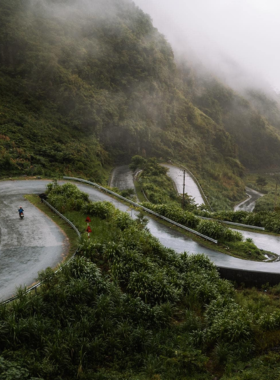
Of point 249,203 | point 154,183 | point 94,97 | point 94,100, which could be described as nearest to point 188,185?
point 154,183

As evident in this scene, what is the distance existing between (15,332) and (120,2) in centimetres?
9874

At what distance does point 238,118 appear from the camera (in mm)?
110250

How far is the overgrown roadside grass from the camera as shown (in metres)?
14.4

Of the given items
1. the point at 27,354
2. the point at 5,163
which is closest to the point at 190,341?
the point at 27,354

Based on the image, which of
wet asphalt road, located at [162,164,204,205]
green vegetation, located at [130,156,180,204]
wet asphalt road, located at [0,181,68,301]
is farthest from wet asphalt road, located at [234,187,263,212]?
wet asphalt road, located at [0,181,68,301]

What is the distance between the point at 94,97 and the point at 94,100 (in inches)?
45.5

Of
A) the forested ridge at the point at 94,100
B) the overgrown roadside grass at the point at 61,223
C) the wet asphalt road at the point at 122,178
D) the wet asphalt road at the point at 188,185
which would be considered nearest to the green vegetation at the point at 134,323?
the overgrown roadside grass at the point at 61,223

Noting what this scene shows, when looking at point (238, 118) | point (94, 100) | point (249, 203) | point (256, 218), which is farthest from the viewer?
point (238, 118)

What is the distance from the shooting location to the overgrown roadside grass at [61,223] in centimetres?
1438

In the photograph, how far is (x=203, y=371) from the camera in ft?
26.5

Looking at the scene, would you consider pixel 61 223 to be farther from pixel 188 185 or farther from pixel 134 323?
pixel 188 185

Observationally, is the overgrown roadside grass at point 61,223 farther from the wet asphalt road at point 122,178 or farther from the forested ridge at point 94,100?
the wet asphalt road at point 122,178

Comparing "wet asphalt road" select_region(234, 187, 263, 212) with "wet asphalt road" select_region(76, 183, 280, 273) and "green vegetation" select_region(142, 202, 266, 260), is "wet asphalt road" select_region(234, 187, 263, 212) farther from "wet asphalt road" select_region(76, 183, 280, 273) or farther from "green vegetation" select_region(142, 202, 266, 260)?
"wet asphalt road" select_region(76, 183, 280, 273)

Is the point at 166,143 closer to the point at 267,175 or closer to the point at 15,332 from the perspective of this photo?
the point at 267,175
